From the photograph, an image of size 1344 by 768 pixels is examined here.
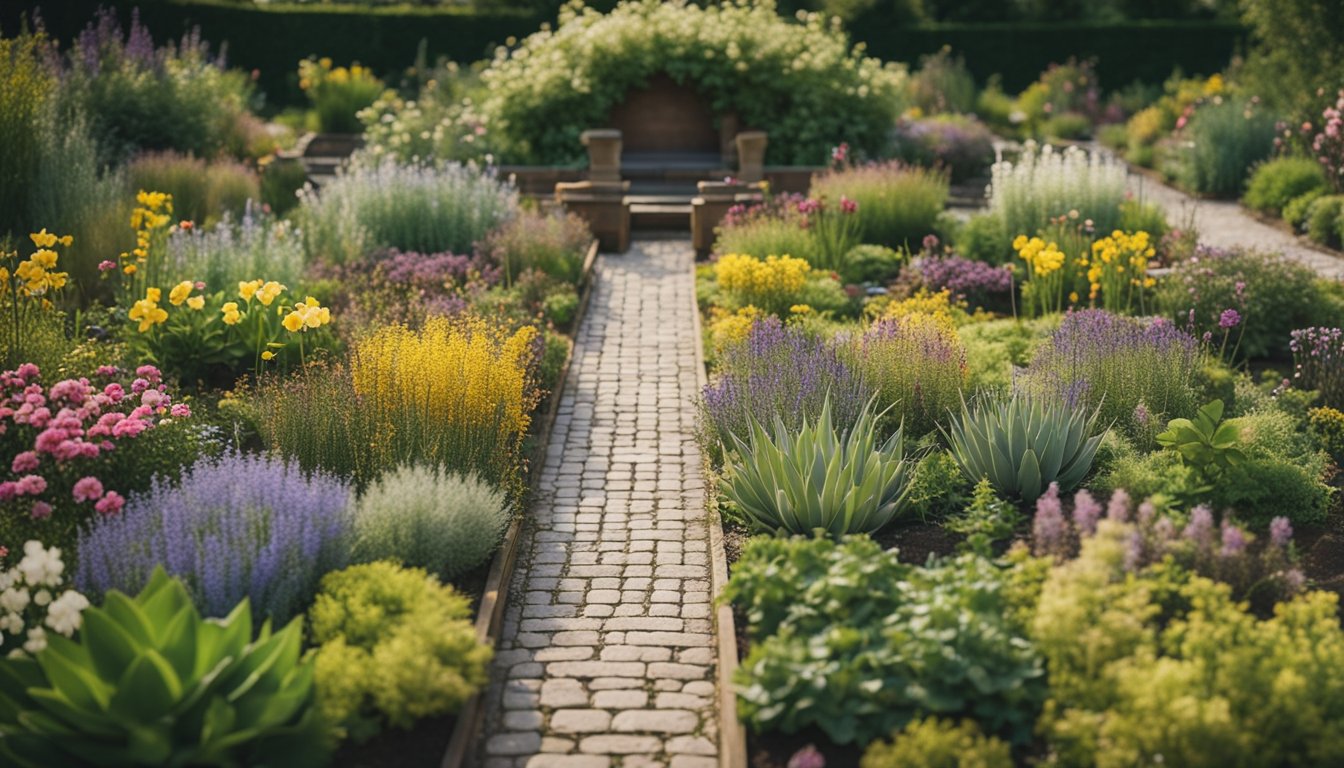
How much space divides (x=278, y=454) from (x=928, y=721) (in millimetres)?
3643

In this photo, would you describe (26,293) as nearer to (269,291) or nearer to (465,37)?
(269,291)

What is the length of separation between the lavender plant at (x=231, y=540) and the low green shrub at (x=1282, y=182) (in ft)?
41.4

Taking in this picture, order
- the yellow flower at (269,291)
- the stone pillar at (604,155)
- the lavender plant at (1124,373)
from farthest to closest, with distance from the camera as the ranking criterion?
the stone pillar at (604,155)
the lavender plant at (1124,373)
the yellow flower at (269,291)

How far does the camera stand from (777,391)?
739cm

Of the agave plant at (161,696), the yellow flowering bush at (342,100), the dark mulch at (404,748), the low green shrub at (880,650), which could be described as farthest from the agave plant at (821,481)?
the yellow flowering bush at (342,100)

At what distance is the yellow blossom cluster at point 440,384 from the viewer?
6898 mm

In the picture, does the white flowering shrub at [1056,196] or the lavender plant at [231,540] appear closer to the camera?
the lavender plant at [231,540]

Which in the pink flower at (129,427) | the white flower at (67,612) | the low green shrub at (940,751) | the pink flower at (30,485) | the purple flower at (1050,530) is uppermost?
the pink flower at (129,427)

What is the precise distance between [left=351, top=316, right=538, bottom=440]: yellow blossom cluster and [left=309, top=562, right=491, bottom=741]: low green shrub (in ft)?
5.30

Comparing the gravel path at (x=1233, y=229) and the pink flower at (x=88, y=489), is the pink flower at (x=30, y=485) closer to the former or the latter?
the pink flower at (x=88, y=489)

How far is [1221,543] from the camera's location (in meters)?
5.57

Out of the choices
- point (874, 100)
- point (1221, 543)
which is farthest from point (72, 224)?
point (874, 100)

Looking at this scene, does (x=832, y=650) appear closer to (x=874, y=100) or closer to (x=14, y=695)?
(x=14, y=695)

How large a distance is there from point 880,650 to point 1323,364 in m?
4.85
